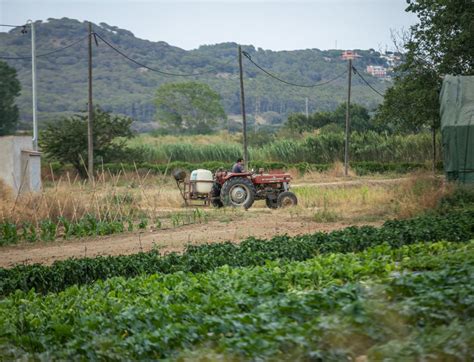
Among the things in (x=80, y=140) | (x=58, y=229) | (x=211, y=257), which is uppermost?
(x=80, y=140)

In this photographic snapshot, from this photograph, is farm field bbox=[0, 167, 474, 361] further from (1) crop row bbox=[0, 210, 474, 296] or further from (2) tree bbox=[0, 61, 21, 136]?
(2) tree bbox=[0, 61, 21, 136]

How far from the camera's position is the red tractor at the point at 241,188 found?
25359 mm

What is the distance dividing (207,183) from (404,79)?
14.0 meters

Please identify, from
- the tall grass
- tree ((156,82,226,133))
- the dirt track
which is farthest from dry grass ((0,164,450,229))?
tree ((156,82,226,133))

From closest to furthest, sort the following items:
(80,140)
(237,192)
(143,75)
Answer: (237,192), (80,140), (143,75)

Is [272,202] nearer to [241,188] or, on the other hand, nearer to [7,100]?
[241,188]

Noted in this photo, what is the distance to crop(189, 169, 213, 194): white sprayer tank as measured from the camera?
2643cm

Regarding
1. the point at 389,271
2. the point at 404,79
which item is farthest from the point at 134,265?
the point at 404,79

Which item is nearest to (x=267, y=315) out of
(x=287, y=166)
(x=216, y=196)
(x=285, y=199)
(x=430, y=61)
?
(x=285, y=199)

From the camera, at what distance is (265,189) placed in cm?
2592

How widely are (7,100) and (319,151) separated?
40500 millimetres

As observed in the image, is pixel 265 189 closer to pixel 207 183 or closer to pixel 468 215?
pixel 207 183

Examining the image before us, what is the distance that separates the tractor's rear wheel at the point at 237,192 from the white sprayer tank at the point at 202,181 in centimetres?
120

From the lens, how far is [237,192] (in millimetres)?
25469
